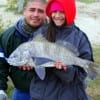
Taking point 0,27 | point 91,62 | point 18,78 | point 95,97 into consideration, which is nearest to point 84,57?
point 91,62

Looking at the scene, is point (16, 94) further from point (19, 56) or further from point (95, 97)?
point (95, 97)

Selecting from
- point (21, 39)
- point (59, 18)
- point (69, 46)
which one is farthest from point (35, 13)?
point (69, 46)

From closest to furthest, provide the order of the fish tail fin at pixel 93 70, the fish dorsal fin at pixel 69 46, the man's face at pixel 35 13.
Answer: the fish dorsal fin at pixel 69 46, the fish tail fin at pixel 93 70, the man's face at pixel 35 13

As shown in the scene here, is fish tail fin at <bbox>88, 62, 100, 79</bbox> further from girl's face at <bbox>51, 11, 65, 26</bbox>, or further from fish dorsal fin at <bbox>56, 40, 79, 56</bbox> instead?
girl's face at <bbox>51, 11, 65, 26</bbox>

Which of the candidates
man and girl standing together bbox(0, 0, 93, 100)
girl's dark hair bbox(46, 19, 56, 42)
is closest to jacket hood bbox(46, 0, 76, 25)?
man and girl standing together bbox(0, 0, 93, 100)

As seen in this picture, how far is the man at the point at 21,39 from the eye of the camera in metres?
4.52

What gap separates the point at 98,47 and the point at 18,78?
494cm

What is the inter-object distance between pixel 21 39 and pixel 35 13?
0.36m

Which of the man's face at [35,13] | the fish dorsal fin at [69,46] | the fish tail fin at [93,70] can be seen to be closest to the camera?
the fish dorsal fin at [69,46]

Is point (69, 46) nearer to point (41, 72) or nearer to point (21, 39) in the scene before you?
point (41, 72)

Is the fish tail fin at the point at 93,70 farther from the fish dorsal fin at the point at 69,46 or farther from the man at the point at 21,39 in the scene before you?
the man at the point at 21,39

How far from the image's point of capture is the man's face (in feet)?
14.8

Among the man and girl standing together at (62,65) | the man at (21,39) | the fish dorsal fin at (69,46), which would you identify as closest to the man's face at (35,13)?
the man at (21,39)

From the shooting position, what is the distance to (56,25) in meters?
4.02
